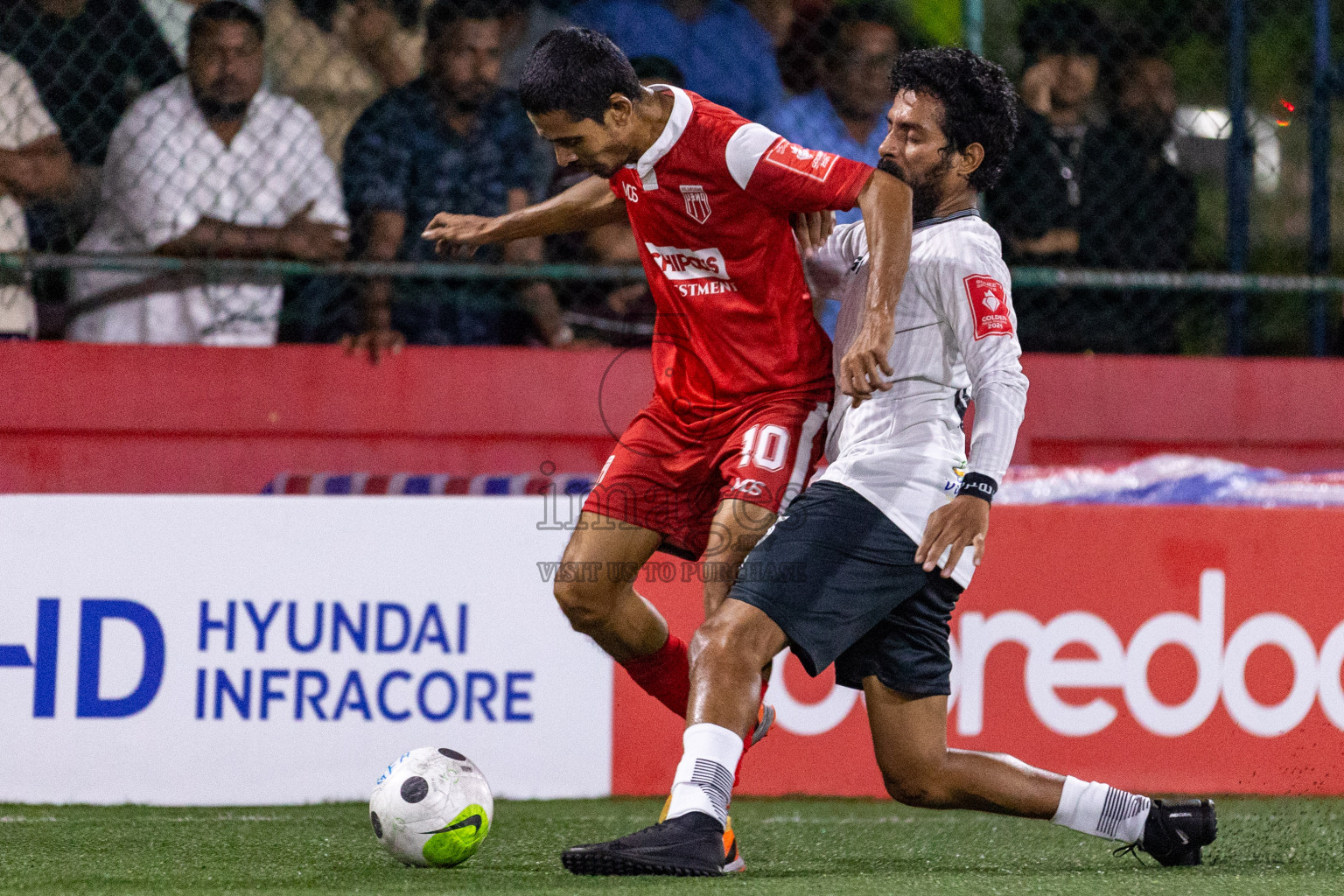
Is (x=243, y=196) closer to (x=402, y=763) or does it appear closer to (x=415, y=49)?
(x=415, y=49)

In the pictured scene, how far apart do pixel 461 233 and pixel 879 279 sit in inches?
46.9

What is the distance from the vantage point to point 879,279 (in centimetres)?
326

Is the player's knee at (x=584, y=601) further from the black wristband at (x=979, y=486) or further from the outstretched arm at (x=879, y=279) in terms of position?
the black wristband at (x=979, y=486)

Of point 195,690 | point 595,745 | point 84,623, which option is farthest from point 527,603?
point 84,623

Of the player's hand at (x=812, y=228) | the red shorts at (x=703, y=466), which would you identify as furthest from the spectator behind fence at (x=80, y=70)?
the player's hand at (x=812, y=228)

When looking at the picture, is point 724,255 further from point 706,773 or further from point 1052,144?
point 1052,144

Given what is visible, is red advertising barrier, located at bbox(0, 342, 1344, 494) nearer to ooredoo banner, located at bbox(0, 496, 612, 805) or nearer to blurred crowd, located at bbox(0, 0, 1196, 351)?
blurred crowd, located at bbox(0, 0, 1196, 351)

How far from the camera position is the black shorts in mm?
3301

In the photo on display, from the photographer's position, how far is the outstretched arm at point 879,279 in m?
3.16

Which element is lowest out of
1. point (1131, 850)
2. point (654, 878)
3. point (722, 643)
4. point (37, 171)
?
point (1131, 850)

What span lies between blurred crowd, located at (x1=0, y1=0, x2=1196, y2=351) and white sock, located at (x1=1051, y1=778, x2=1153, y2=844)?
110 inches

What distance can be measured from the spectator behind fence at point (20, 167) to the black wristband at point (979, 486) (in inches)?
147

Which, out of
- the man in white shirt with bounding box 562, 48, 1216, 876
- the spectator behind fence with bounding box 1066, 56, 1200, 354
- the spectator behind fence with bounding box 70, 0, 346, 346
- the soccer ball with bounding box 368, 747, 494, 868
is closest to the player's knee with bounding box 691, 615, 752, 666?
the man in white shirt with bounding box 562, 48, 1216, 876

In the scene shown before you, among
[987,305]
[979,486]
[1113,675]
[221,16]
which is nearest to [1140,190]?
[1113,675]
